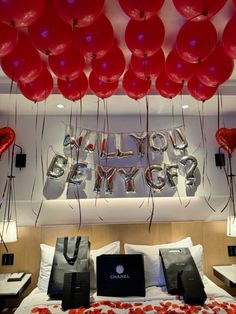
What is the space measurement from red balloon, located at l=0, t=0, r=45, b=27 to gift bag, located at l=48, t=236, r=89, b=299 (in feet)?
6.67

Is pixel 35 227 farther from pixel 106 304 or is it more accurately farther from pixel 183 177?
pixel 183 177

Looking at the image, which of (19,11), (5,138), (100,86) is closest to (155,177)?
(100,86)

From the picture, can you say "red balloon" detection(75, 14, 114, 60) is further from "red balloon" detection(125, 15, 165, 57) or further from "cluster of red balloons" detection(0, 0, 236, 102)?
"red balloon" detection(125, 15, 165, 57)

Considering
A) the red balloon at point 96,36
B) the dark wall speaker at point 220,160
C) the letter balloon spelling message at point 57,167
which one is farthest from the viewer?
the dark wall speaker at point 220,160

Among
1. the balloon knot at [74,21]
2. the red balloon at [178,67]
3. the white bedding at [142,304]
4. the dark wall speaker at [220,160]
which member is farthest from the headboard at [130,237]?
the balloon knot at [74,21]

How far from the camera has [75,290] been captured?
212 centimetres

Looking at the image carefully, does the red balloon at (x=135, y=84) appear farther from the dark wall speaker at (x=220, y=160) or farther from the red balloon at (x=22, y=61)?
the dark wall speaker at (x=220, y=160)

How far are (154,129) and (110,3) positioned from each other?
1.83 metres

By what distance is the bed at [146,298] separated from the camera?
1.92 meters

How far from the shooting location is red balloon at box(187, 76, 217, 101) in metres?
2.00

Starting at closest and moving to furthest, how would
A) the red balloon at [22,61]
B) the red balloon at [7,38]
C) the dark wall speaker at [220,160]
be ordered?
the red balloon at [7,38] < the red balloon at [22,61] < the dark wall speaker at [220,160]

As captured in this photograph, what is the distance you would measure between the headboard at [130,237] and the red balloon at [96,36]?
204cm

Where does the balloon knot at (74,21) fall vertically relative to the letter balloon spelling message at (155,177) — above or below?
above

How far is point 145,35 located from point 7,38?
74 centimetres
